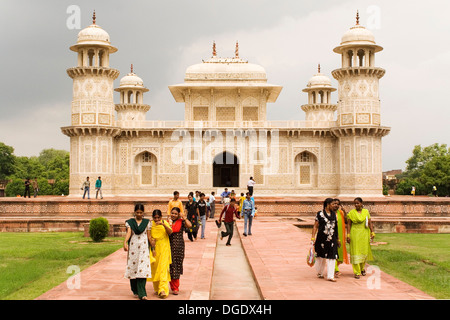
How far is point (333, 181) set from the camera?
95.1 ft

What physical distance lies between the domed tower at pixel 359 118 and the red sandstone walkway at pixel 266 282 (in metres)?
17.8

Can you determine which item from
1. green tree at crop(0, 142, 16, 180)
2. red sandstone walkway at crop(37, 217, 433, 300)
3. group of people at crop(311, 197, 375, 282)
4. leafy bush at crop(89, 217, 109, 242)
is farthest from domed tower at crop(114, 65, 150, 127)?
group of people at crop(311, 197, 375, 282)

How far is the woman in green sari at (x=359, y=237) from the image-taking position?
7434 mm

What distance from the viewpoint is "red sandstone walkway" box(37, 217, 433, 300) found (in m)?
6.14

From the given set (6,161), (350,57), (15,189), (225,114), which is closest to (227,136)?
(225,114)

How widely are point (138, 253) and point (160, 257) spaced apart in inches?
12.3

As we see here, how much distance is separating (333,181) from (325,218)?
2218cm

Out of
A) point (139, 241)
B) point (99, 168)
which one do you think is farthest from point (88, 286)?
point (99, 168)

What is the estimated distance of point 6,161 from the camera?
57.5 metres

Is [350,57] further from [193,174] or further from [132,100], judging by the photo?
[132,100]

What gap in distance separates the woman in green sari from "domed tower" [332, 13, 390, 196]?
1998 centimetres

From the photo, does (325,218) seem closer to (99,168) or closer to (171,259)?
(171,259)

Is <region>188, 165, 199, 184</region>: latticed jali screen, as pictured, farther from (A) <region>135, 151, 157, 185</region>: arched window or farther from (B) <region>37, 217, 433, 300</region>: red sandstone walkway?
(B) <region>37, 217, 433, 300</region>: red sandstone walkway

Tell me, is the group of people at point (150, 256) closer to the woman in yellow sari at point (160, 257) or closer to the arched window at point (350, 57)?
the woman in yellow sari at point (160, 257)
